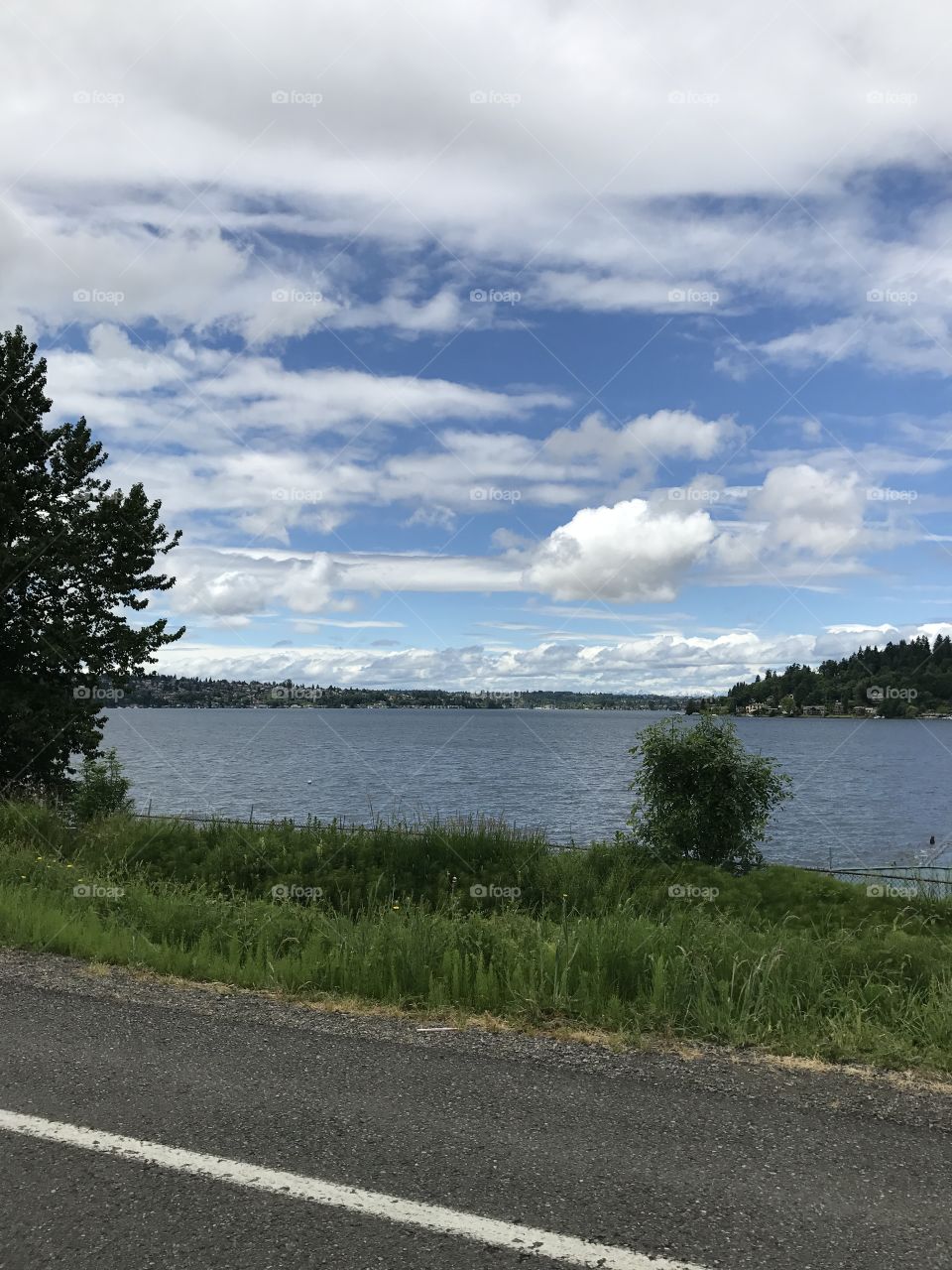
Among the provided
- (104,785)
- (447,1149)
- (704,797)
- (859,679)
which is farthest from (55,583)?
(859,679)

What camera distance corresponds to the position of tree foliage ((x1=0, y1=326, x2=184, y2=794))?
21.8 m

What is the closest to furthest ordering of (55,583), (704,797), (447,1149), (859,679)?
(447,1149) → (704,797) → (55,583) → (859,679)

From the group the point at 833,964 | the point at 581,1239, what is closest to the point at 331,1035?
the point at 581,1239

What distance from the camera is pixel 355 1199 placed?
12.0ft

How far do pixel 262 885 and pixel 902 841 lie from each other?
36.7m

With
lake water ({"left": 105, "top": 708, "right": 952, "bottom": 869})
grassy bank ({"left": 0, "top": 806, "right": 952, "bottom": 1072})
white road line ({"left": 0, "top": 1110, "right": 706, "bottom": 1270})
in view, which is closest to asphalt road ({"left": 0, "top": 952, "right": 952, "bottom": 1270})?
white road line ({"left": 0, "top": 1110, "right": 706, "bottom": 1270})

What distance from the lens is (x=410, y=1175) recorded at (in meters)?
3.84

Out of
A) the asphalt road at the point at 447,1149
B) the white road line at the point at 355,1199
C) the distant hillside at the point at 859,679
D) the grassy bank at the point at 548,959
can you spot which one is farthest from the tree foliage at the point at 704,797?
the distant hillside at the point at 859,679

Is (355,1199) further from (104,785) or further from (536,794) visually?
(536,794)

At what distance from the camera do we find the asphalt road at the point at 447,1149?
3.38 metres

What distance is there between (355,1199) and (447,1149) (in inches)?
21.5

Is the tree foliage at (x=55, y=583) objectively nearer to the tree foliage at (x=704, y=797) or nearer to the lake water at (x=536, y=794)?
the lake water at (x=536, y=794)

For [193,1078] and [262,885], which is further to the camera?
[262,885]

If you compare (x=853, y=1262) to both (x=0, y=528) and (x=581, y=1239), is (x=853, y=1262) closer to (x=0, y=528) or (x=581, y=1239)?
(x=581, y=1239)
